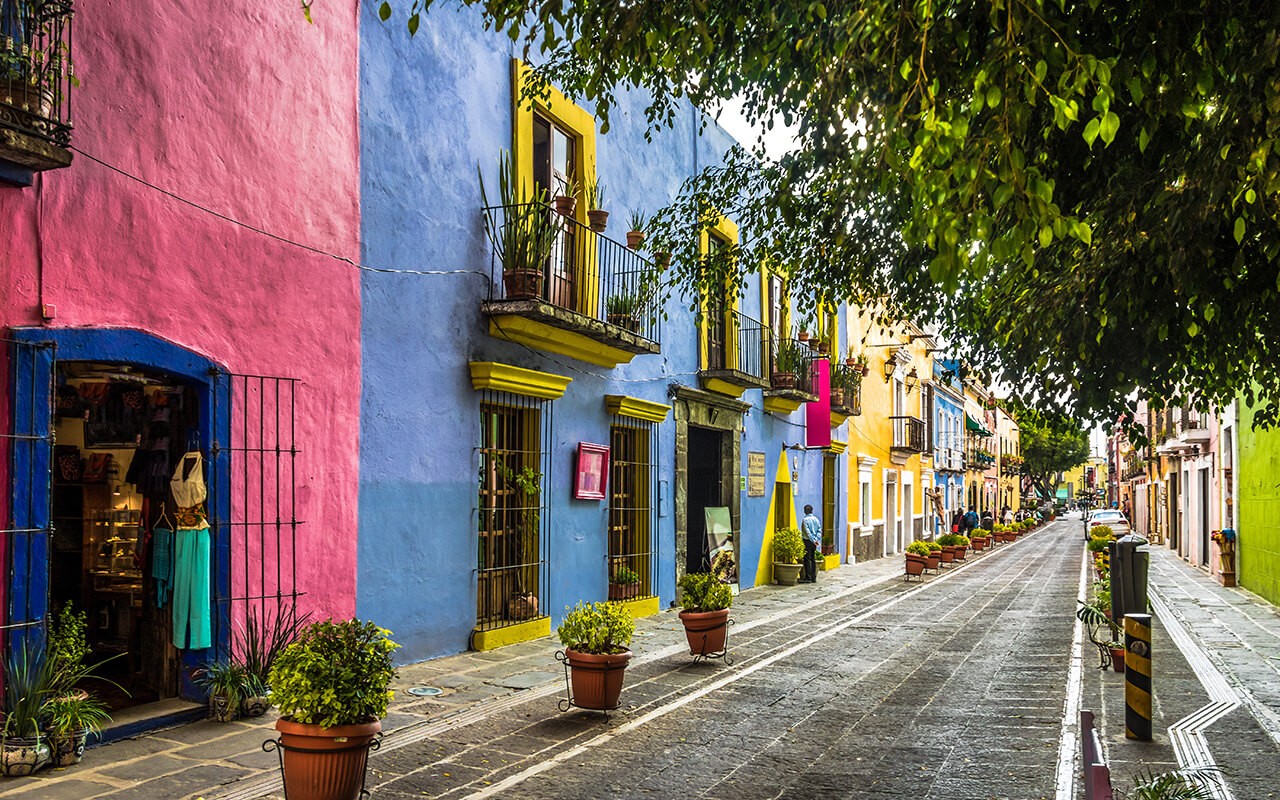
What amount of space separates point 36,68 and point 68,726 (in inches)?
160

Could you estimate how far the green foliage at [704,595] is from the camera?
10.0 metres

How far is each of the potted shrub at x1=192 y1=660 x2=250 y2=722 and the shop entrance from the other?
10.3 inches

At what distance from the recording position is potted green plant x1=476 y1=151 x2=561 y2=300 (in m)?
10.4

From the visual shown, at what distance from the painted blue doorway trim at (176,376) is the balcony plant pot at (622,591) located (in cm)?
669

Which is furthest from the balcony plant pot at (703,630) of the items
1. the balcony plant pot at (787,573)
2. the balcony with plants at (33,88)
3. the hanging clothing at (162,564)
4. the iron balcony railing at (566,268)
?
the balcony plant pot at (787,573)

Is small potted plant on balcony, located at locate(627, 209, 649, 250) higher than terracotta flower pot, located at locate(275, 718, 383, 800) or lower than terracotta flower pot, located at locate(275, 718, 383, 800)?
higher

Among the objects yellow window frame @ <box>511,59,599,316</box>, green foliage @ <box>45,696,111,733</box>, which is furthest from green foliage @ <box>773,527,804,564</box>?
green foliage @ <box>45,696,111,733</box>

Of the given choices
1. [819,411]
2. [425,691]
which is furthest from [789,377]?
[425,691]

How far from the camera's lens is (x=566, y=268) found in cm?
1184

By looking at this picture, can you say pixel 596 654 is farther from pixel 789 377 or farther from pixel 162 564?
pixel 789 377

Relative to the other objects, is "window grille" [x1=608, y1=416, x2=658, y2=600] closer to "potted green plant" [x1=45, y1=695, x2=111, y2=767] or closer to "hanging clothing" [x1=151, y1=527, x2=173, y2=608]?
"hanging clothing" [x1=151, y1=527, x2=173, y2=608]

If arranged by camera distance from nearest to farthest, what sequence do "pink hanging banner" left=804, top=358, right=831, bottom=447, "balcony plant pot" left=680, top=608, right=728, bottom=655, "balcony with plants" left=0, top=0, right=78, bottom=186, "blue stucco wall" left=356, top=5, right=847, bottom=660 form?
"balcony with plants" left=0, top=0, right=78, bottom=186, "blue stucco wall" left=356, top=5, right=847, bottom=660, "balcony plant pot" left=680, top=608, right=728, bottom=655, "pink hanging banner" left=804, top=358, right=831, bottom=447

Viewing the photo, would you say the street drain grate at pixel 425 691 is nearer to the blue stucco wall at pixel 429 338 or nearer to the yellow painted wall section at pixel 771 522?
the blue stucco wall at pixel 429 338

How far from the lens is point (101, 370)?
7.02 m
